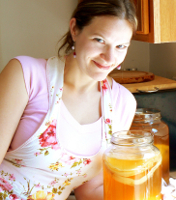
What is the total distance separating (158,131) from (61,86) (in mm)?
488

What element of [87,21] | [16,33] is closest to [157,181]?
[87,21]

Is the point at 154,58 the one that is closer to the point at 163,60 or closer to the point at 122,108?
the point at 163,60

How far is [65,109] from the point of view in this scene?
3.36 ft

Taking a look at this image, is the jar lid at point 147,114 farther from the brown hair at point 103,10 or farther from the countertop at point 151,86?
the brown hair at point 103,10

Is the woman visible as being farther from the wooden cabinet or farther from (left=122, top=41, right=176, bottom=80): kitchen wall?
(left=122, top=41, right=176, bottom=80): kitchen wall

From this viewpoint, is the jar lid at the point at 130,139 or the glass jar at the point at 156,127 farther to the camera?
the glass jar at the point at 156,127

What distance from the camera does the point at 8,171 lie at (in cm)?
101

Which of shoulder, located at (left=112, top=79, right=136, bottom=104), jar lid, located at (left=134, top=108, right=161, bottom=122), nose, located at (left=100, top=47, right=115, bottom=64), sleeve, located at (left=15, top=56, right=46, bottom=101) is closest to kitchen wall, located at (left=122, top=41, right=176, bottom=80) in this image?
jar lid, located at (left=134, top=108, right=161, bottom=122)

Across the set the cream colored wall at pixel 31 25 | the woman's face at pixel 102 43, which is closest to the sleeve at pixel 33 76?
the woman's face at pixel 102 43

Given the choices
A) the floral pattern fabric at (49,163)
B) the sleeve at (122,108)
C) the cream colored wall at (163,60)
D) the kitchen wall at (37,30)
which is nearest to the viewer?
the floral pattern fabric at (49,163)

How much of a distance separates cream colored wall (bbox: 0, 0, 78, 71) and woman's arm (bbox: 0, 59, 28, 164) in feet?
3.27

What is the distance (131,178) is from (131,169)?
0.09ft

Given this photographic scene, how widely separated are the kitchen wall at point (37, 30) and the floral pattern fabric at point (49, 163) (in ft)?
2.97

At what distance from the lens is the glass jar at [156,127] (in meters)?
1.22
